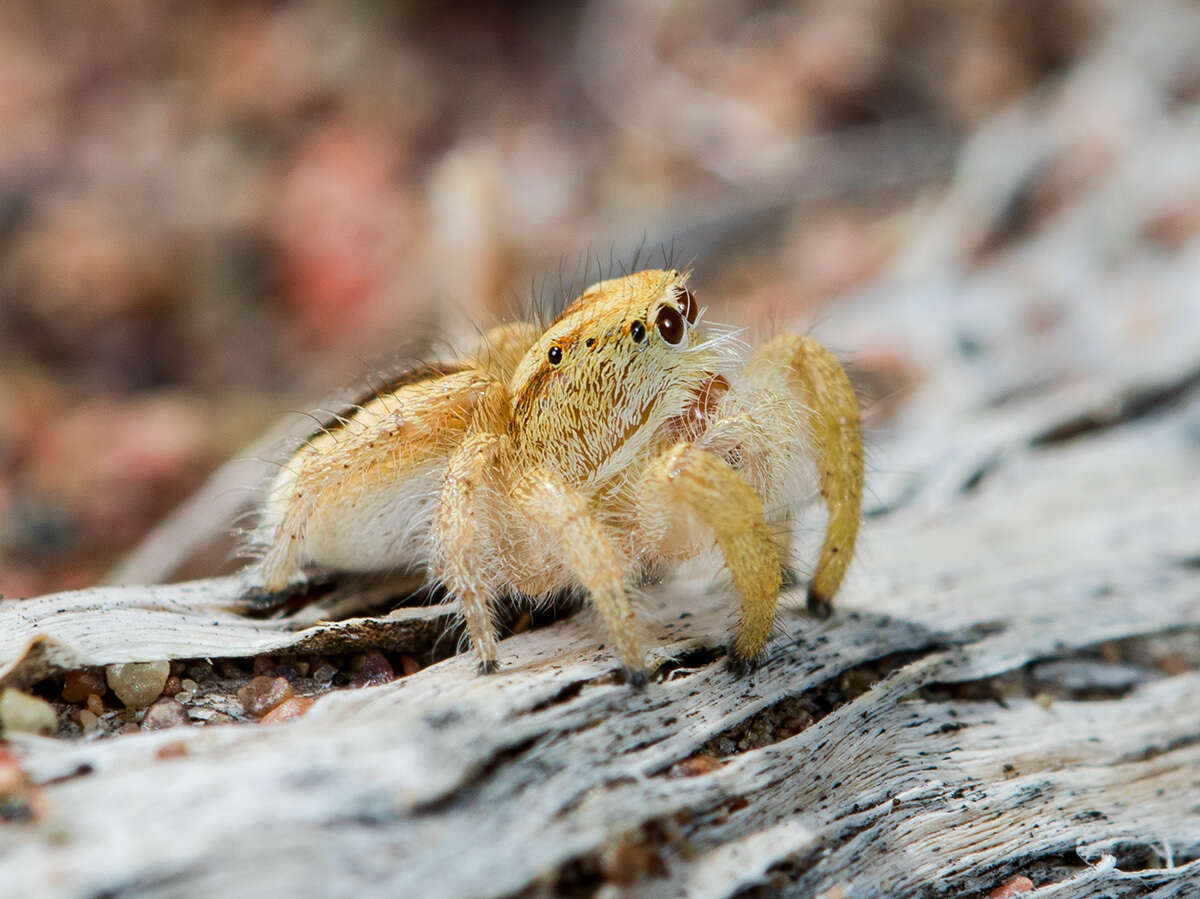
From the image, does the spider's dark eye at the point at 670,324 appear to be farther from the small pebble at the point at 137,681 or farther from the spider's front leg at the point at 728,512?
the small pebble at the point at 137,681

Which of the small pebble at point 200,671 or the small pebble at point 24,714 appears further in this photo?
the small pebble at point 200,671

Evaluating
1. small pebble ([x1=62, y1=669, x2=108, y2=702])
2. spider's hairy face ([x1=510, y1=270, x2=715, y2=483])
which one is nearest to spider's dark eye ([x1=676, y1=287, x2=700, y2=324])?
spider's hairy face ([x1=510, y1=270, x2=715, y2=483])

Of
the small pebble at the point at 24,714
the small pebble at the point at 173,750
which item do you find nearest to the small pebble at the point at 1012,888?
the small pebble at the point at 173,750

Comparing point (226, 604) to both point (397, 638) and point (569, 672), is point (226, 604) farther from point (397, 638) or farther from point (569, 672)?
point (569, 672)

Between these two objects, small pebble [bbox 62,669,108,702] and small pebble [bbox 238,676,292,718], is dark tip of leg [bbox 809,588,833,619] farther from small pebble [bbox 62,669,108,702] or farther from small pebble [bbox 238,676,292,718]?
small pebble [bbox 62,669,108,702]

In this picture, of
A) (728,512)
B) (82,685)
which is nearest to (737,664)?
(728,512)

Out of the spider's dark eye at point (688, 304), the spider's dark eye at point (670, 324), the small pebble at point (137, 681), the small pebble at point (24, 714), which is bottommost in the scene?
the small pebble at point (24, 714)
